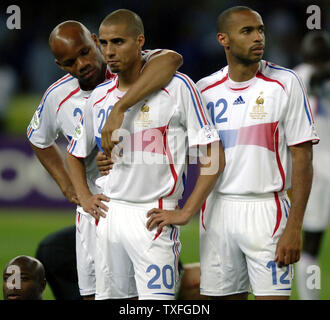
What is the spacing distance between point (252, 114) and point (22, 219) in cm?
655

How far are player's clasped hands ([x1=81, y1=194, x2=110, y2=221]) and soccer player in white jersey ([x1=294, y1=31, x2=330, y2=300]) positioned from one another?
8.70 feet

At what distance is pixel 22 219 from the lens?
10.0 metres

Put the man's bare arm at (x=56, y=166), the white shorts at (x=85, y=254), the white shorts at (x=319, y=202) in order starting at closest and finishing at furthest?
the white shorts at (x=85, y=254), the man's bare arm at (x=56, y=166), the white shorts at (x=319, y=202)

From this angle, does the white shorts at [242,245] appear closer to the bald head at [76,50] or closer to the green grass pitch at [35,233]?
the bald head at [76,50]

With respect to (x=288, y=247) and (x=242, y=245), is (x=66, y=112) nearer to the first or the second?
(x=242, y=245)

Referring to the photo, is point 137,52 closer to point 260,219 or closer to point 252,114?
point 252,114

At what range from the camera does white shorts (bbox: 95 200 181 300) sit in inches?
150

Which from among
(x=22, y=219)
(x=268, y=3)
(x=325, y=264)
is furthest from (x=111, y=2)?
(x=325, y=264)

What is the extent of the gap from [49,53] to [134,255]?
761 cm

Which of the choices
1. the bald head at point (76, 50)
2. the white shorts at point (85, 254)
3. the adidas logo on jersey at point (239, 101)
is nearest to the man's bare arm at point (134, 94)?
the adidas logo on jersey at point (239, 101)

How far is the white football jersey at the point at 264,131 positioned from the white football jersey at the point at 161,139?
18 centimetres

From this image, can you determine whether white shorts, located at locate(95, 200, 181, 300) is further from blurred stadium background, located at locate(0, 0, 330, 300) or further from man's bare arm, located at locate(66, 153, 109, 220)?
blurred stadium background, located at locate(0, 0, 330, 300)

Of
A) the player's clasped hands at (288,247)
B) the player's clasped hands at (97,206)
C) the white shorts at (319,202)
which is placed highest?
the player's clasped hands at (97,206)

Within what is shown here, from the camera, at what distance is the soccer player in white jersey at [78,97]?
3.94 metres
